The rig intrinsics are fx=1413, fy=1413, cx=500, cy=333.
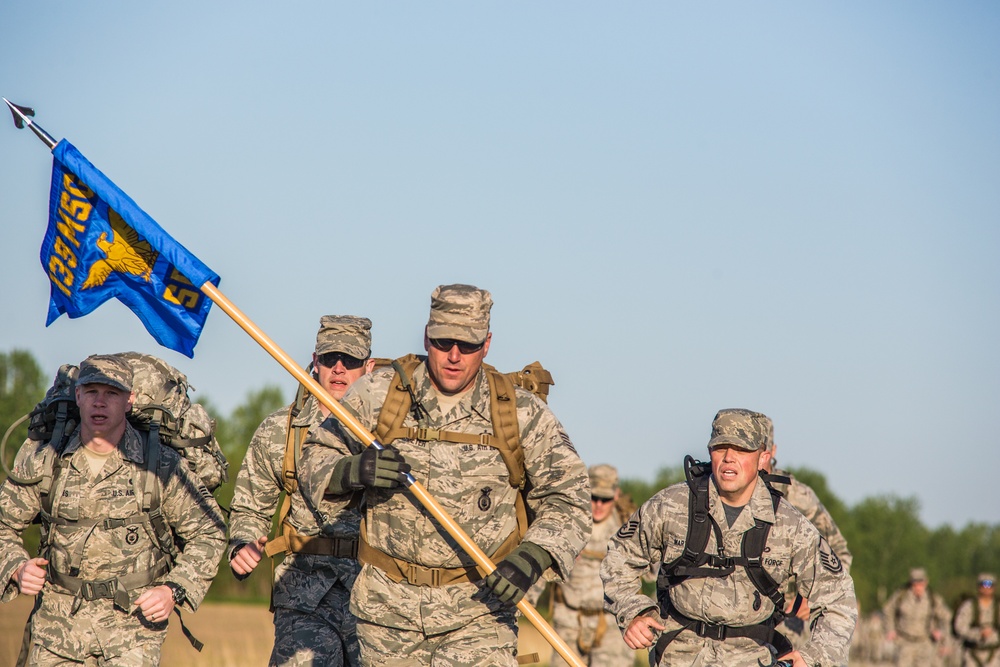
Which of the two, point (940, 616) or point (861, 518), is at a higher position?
point (861, 518)

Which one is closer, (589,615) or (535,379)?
(535,379)

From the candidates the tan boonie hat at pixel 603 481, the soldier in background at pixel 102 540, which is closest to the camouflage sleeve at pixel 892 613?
the tan boonie hat at pixel 603 481

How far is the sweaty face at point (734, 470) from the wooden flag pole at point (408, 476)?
5.41 feet

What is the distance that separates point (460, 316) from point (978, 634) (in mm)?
16430

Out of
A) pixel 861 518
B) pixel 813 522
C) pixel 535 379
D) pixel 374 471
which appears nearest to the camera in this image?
pixel 374 471

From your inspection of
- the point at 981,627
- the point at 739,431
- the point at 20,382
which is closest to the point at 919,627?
the point at 981,627

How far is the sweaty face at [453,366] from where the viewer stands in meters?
7.84

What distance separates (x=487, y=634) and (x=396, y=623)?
51 centimetres

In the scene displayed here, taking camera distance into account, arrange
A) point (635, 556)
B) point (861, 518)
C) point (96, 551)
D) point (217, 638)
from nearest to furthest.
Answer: point (96, 551)
point (635, 556)
point (217, 638)
point (861, 518)

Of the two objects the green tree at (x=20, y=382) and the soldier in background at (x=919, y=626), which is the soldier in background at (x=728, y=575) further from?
the green tree at (x=20, y=382)

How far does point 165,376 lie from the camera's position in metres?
9.95

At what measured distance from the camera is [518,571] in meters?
7.45

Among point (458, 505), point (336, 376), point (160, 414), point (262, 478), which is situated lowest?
point (458, 505)

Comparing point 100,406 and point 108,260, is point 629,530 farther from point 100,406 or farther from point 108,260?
point 108,260
